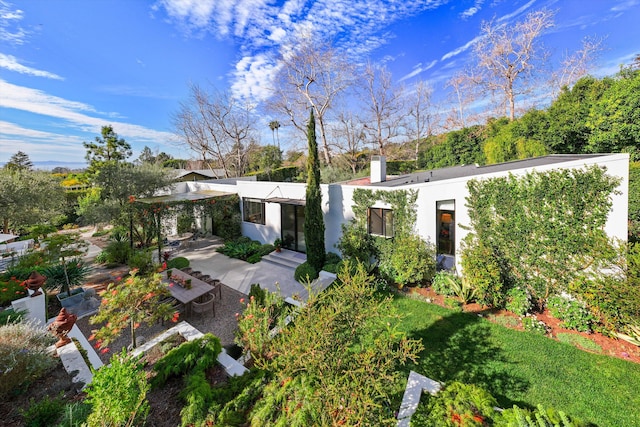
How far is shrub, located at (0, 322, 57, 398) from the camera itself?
16.9 ft

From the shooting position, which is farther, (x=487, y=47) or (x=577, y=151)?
(x=487, y=47)

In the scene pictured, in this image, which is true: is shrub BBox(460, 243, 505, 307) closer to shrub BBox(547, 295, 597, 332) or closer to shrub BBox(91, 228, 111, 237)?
shrub BBox(547, 295, 597, 332)

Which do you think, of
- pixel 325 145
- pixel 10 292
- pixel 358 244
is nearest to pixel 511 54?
pixel 325 145

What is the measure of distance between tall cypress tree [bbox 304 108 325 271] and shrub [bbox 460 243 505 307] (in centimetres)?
608

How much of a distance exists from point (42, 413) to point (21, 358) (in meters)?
1.66

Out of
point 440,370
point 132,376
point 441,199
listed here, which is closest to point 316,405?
point 132,376

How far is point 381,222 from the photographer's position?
11.7 m

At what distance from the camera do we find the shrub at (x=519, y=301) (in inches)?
329

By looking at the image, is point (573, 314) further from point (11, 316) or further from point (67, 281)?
point (67, 281)

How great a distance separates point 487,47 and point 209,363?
116ft

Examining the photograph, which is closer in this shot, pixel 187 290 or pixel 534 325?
pixel 534 325

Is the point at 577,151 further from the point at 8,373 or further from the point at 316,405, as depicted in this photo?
the point at 8,373

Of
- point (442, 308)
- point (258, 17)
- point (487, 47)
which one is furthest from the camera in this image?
point (487, 47)

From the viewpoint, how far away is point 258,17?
1533 centimetres
